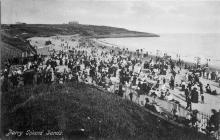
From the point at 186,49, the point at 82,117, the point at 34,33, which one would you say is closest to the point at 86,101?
the point at 82,117

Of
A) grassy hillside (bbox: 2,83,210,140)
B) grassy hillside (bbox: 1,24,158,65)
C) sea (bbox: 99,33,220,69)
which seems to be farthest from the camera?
sea (bbox: 99,33,220,69)

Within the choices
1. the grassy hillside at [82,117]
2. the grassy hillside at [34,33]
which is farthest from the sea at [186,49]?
the grassy hillside at [82,117]

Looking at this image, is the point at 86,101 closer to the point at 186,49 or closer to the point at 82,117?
the point at 82,117

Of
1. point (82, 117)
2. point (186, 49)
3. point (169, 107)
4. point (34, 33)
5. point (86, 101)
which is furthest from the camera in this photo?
point (186, 49)

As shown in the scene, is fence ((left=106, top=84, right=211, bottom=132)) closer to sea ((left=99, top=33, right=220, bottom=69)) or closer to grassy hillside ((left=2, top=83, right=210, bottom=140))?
grassy hillside ((left=2, top=83, right=210, bottom=140))

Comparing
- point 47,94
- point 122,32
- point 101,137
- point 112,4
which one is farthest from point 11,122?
point 122,32

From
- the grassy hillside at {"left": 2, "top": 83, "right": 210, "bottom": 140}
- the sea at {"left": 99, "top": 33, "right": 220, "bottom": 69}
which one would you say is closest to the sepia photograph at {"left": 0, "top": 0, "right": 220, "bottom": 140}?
the grassy hillside at {"left": 2, "top": 83, "right": 210, "bottom": 140}

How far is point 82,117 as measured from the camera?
6.11m

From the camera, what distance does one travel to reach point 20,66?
8.77 metres

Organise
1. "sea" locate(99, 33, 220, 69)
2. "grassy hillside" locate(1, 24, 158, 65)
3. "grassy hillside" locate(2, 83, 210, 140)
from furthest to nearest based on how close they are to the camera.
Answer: "sea" locate(99, 33, 220, 69) < "grassy hillside" locate(1, 24, 158, 65) < "grassy hillside" locate(2, 83, 210, 140)

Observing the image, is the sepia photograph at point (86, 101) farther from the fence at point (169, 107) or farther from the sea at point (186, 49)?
the sea at point (186, 49)

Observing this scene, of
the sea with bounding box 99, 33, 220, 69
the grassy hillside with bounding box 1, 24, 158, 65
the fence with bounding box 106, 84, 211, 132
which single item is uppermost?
the grassy hillside with bounding box 1, 24, 158, 65

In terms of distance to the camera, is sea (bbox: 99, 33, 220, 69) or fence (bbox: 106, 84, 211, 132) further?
sea (bbox: 99, 33, 220, 69)

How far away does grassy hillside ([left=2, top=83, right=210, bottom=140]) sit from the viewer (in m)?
5.98
